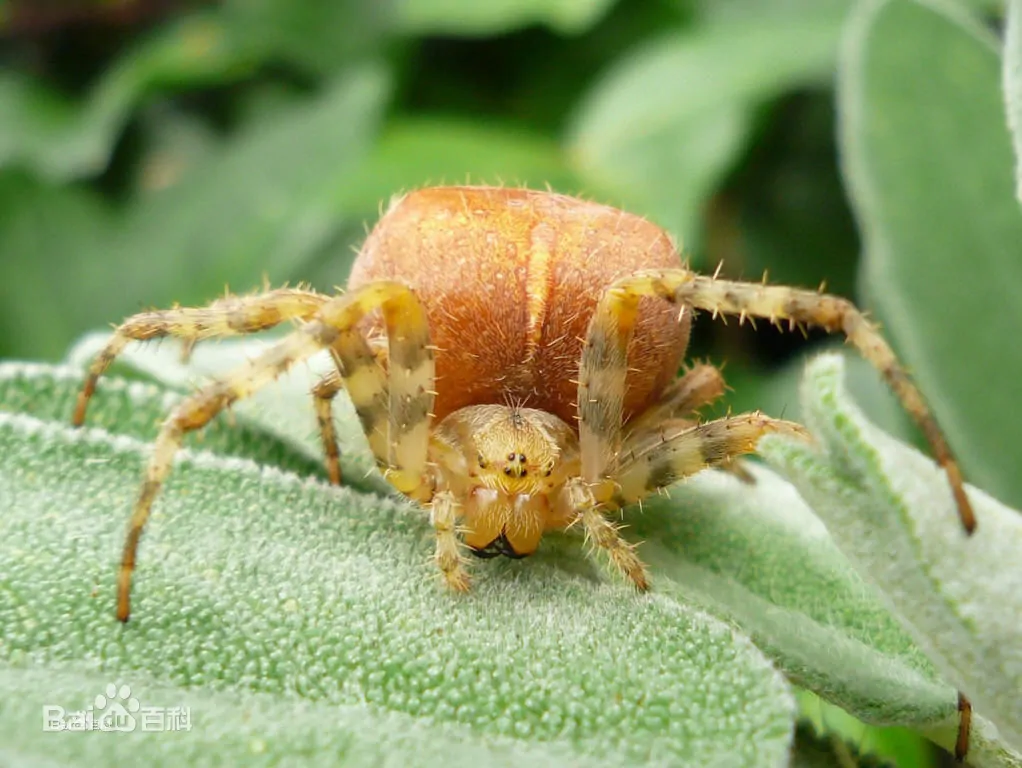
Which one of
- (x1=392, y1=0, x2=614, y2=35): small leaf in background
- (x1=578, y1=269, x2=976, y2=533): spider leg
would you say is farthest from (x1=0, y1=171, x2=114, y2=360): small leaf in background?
(x1=578, y1=269, x2=976, y2=533): spider leg

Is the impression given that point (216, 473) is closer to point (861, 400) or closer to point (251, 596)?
point (251, 596)

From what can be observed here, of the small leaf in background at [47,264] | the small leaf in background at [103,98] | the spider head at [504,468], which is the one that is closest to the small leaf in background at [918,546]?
the spider head at [504,468]

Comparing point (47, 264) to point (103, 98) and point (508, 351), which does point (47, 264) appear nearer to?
point (103, 98)

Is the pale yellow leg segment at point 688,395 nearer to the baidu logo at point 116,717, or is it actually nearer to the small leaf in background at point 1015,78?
the small leaf in background at point 1015,78

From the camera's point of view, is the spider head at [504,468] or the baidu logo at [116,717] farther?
the spider head at [504,468]

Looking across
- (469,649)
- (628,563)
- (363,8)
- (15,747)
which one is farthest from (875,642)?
(363,8)

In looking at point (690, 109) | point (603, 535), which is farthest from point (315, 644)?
point (690, 109)
